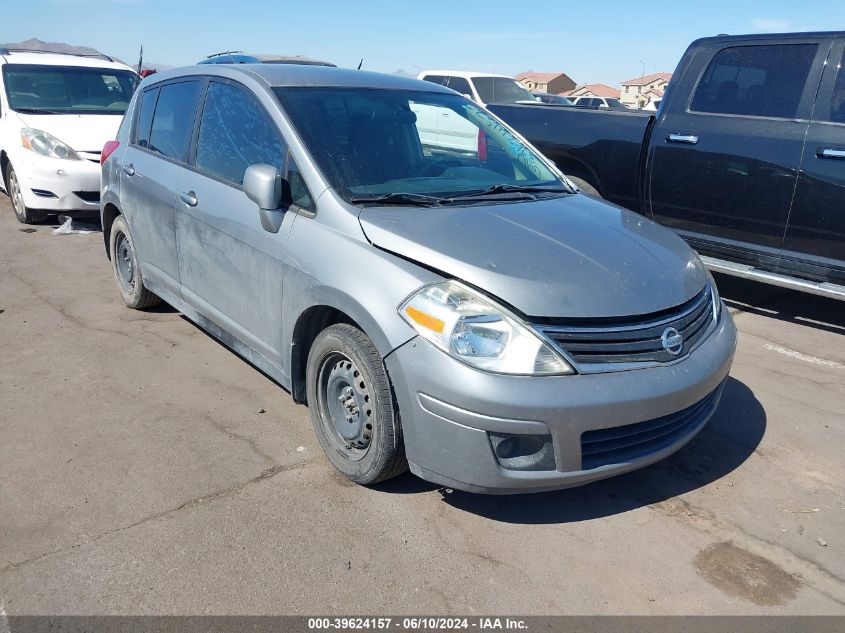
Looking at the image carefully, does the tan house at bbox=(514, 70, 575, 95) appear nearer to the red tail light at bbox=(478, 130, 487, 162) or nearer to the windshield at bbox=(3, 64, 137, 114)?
the windshield at bbox=(3, 64, 137, 114)

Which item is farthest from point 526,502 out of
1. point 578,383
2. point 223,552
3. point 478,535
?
point 223,552

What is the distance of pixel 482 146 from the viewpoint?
4.19 meters

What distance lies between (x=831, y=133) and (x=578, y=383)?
3724 mm

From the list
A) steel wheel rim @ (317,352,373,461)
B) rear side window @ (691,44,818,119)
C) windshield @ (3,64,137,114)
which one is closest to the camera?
steel wheel rim @ (317,352,373,461)

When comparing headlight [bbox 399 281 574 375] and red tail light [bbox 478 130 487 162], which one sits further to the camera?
red tail light [bbox 478 130 487 162]

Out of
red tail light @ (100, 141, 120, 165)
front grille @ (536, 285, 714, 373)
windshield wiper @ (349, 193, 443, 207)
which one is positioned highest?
windshield wiper @ (349, 193, 443, 207)

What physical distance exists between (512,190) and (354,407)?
1.44 meters

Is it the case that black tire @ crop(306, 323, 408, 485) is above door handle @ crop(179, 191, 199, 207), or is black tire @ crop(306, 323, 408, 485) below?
below

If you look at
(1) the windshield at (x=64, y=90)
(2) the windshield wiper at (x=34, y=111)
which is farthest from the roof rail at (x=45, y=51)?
(2) the windshield wiper at (x=34, y=111)

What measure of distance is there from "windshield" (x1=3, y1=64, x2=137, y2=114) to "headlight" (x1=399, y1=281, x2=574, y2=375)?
7417mm

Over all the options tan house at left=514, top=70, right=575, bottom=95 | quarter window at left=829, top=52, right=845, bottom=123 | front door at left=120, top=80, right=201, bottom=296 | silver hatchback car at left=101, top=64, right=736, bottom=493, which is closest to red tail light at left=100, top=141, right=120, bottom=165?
front door at left=120, top=80, right=201, bottom=296

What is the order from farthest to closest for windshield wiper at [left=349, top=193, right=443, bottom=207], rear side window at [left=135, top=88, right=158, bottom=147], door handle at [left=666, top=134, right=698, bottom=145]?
door handle at [left=666, top=134, right=698, bottom=145] < rear side window at [left=135, top=88, right=158, bottom=147] < windshield wiper at [left=349, top=193, right=443, bottom=207]

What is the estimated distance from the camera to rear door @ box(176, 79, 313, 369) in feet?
11.6

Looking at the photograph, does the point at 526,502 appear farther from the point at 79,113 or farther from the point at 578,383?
the point at 79,113
